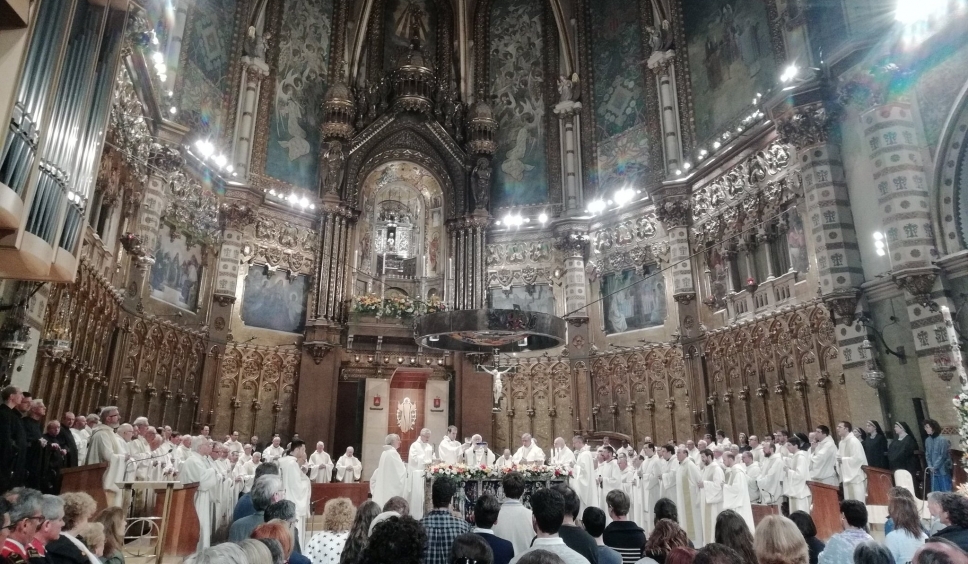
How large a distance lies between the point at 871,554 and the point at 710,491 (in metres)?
9.18

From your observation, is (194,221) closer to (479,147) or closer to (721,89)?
(479,147)

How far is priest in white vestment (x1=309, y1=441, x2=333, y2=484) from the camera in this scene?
18625 millimetres

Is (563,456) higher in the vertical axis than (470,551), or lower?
higher

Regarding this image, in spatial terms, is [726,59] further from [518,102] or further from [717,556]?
[717,556]

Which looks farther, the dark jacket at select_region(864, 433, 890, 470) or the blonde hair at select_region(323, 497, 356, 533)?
the dark jacket at select_region(864, 433, 890, 470)

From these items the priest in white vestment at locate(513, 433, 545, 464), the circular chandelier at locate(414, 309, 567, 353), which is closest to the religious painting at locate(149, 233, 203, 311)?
the circular chandelier at locate(414, 309, 567, 353)

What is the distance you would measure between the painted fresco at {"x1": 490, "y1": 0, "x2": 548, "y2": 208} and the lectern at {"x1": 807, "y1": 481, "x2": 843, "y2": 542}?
15780 mm

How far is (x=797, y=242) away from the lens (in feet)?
53.0

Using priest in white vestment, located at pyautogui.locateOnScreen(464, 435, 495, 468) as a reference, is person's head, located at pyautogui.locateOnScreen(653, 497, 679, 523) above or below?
below

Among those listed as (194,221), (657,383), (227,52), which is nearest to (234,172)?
(194,221)

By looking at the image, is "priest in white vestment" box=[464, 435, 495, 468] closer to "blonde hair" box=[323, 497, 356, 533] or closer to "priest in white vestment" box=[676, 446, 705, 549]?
"priest in white vestment" box=[676, 446, 705, 549]

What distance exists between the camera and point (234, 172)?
21156mm

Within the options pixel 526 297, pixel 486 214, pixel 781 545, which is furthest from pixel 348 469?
pixel 781 545

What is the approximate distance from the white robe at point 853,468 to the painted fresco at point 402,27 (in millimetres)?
22213
